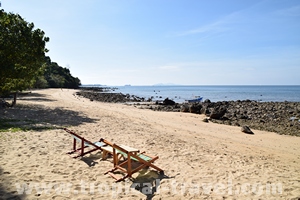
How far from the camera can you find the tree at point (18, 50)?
15.0 metres

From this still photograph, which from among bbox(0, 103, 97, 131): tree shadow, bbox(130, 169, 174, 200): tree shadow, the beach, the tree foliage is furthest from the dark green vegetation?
the tree foliage

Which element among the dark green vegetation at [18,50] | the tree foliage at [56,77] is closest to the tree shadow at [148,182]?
the dark green vegetation at [18,50]

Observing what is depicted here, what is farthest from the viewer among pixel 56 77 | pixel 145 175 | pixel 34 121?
pixel 56 77

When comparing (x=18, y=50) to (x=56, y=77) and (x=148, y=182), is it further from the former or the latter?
(x=56, y=77)

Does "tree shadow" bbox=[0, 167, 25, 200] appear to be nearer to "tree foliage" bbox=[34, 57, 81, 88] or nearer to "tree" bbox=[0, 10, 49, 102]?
"tree" bbox=[0, 10, 49, 102]

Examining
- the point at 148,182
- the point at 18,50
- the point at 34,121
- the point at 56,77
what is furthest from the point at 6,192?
the point at 56,77

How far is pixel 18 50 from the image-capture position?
51.3 ft

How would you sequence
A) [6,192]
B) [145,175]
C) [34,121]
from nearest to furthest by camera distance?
[6,192] < [145,175] < [34,121]

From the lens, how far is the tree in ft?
A: 49.2

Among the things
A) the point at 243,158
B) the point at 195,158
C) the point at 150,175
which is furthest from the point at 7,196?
the point at 243,158

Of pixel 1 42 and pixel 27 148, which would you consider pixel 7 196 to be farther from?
pixel 1 42

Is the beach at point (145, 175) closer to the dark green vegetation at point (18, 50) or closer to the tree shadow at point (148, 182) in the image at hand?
the tree shadow at point (148, 182)

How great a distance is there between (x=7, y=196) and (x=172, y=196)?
11.9ft

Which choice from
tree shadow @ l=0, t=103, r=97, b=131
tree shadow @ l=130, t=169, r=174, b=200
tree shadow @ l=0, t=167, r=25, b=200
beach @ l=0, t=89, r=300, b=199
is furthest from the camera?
tree shadow @ l=0, t=103, r=97, b=131
